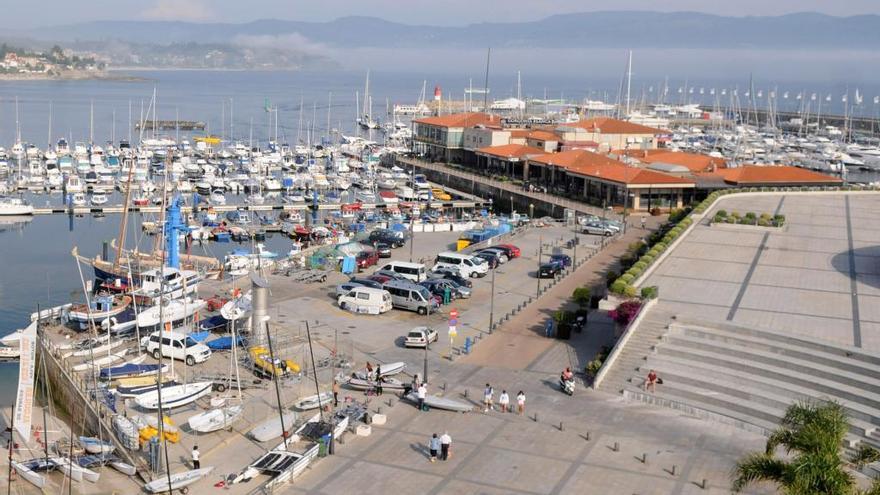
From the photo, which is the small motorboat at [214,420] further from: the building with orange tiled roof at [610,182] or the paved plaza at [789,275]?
the building with orange tiled roof at [610,182]

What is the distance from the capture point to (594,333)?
32.1 metres

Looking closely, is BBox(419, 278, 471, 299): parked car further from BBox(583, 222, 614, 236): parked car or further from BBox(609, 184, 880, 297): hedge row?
BBox(583, 222, 614, 236): parked car

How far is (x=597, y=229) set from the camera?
52.5 m

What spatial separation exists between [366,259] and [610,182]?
76.4 feet

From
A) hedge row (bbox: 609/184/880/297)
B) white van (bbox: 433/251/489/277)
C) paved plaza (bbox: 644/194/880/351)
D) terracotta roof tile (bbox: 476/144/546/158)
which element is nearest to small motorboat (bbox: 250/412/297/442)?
hedge row (bbox: 609/184/880/297)

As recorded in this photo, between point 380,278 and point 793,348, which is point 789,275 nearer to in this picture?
point 793,348

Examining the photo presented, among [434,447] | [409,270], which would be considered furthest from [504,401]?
[409,270]

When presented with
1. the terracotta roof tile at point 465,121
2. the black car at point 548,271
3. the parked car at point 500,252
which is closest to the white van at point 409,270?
the parked car at point 500,252

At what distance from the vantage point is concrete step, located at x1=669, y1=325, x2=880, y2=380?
24.9 m

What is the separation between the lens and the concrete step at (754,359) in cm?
2438

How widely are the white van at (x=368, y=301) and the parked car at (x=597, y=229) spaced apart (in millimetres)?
20066

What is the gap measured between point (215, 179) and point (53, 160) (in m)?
19.6

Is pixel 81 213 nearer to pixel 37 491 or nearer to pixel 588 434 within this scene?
pixel 37 491

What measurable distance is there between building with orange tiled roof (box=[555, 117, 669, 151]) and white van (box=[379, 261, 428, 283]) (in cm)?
4338
